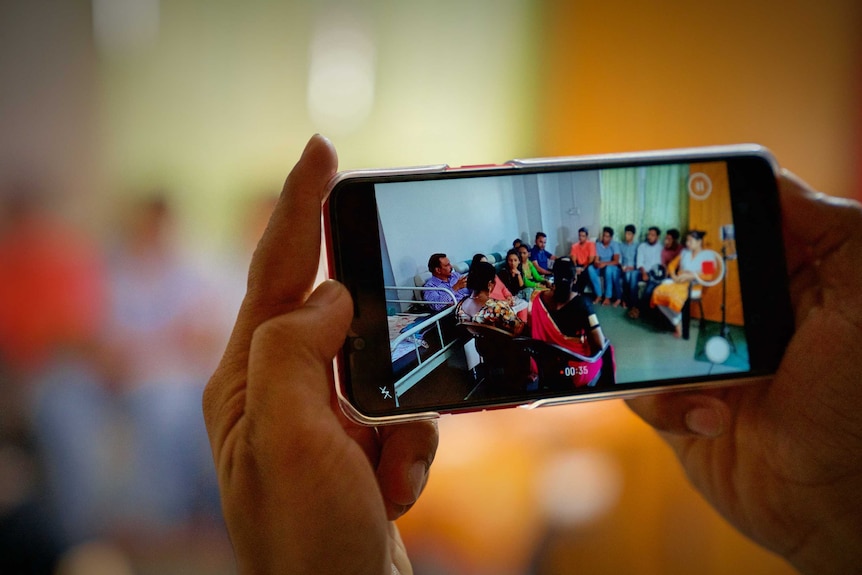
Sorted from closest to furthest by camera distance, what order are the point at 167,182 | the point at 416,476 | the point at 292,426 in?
the point at 292,426 < the point at 416,476 < the point at 167,182

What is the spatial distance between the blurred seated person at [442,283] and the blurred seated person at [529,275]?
0.06 m

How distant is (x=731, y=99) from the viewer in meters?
0.99

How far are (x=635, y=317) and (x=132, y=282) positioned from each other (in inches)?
30.7

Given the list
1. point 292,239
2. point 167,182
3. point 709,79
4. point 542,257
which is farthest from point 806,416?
point 167,182

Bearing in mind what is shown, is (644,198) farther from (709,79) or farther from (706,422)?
(709,79)

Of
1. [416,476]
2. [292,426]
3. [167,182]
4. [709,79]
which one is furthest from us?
[709,79]

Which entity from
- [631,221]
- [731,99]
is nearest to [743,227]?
[631,221]

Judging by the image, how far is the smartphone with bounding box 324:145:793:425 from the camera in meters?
0.49

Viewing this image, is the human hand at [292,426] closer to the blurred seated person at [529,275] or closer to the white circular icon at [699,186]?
the blurred seated person at [529,275]

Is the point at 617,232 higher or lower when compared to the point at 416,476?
higher

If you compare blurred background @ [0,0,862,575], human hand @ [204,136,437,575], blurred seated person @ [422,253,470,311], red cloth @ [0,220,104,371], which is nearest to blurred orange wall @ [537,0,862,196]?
blurred background @ [0,0,862,575]

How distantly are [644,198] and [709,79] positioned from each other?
2.01 ft

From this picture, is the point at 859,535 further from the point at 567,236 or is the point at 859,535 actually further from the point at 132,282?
the point at 132,282

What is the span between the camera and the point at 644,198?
21.3 inches
